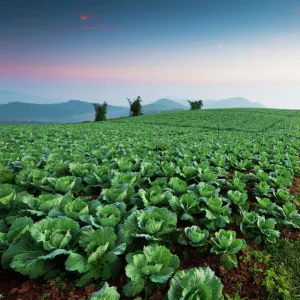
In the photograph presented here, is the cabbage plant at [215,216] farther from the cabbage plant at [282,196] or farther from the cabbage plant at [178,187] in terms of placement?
the cabbage plant at [282,196]

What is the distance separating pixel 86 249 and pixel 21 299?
0.76 meters

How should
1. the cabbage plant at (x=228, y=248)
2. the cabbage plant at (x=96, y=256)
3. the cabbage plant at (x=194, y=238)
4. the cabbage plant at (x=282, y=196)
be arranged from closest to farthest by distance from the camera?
the cabbage plant at (x=96, y=256)
the cabbage plant at (x=228, y=248)
the cabbage plant at (x=194, y=238)
the cabbage plant at (x=282, y=196)

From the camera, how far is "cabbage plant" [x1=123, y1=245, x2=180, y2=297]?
2.18 m

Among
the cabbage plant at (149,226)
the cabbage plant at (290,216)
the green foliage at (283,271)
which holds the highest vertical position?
the cabbage plant at (149,226)

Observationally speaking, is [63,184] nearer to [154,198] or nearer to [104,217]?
[104,217]

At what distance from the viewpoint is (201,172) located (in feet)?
17.4

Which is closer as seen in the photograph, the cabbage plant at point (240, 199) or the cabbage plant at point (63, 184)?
the cabbage plant at point (240, 199)

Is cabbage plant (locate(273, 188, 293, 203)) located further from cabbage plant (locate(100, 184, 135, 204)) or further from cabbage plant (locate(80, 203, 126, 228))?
cabbage plant (locate(80, 203, 126, 228))

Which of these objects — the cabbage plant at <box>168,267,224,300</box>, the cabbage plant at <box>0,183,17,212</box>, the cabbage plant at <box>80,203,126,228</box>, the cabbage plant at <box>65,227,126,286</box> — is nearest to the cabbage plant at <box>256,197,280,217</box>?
the cabbage plant at <box>168,267,224,300</box>

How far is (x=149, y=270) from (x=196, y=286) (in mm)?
511

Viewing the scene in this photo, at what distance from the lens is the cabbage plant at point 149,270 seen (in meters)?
2.18

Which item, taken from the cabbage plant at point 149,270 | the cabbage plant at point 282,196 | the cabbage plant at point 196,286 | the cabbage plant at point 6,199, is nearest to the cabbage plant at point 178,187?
the cabbage plant at point 149,270

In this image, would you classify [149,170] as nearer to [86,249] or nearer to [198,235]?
[198,235]

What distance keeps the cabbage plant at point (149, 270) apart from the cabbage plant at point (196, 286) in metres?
0.16
